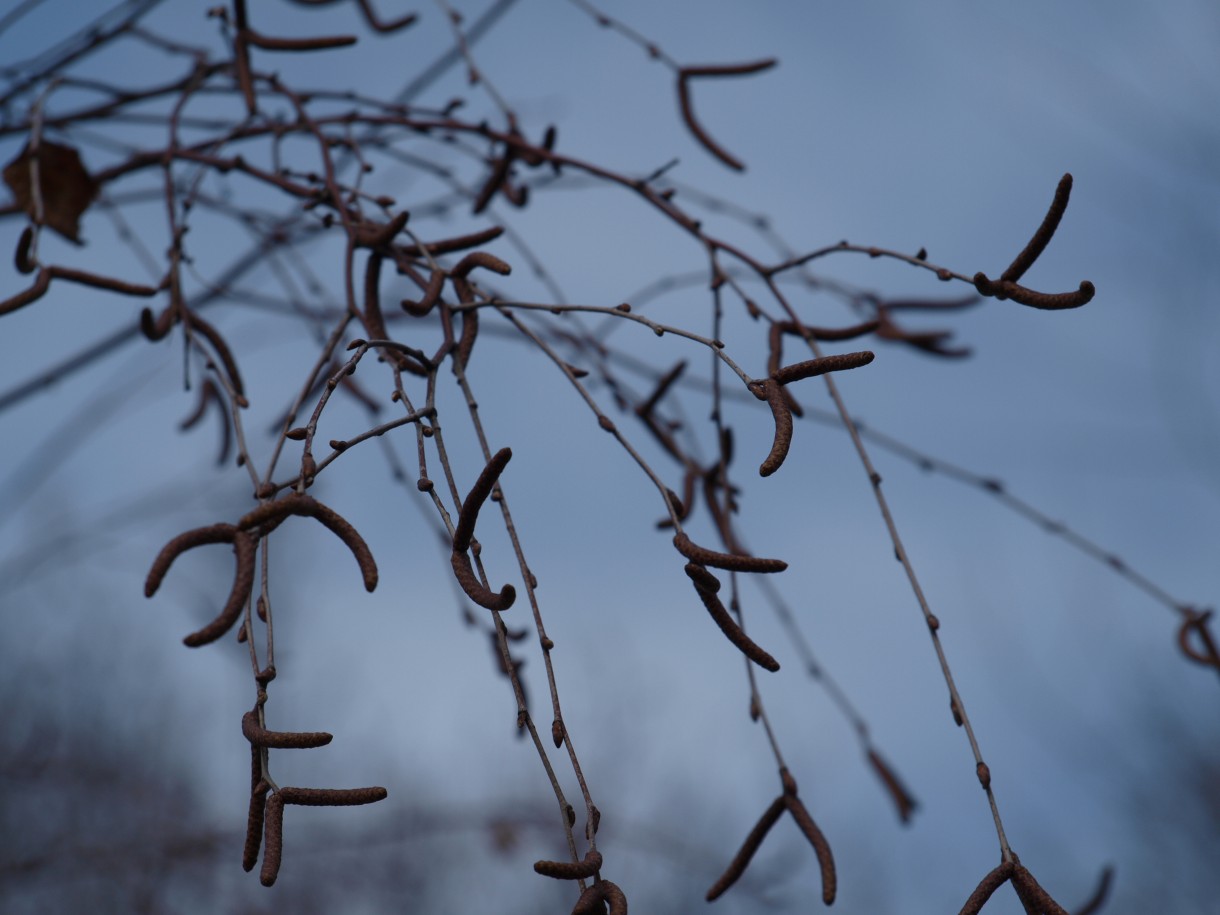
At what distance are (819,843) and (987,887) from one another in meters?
0.18

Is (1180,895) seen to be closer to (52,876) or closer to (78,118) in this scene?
(52,876)

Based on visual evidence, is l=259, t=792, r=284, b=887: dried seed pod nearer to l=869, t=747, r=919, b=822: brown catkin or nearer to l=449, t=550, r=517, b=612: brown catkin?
l=449, t=550, r=517, b=612: brown catkin

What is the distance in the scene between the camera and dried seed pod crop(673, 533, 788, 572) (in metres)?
0.59

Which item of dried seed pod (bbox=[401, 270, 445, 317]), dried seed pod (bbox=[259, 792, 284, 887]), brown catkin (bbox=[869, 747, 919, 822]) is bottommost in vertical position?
brown catkin (bbox=[869, 747, 919, 822])

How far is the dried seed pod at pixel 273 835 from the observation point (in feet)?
1.87

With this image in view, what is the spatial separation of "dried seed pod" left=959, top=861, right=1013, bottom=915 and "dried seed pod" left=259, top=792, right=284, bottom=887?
1.21ft

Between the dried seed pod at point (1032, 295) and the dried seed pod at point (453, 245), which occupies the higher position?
the dried seed pod at point (1032, 295)

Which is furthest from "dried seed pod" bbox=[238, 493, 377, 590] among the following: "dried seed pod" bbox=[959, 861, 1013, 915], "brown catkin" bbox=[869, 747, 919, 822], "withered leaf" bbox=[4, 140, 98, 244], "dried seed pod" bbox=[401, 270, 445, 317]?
"withered leaf" bbox=[4, 140, 98, 244]

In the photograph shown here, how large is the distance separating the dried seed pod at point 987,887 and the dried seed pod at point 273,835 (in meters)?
0.37

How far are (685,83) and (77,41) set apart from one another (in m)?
0.77

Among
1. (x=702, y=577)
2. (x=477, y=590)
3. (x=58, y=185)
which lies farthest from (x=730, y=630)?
(x=58, y=185)

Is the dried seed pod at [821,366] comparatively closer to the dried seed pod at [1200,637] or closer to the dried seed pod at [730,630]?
the dried seed pod at [730,630]

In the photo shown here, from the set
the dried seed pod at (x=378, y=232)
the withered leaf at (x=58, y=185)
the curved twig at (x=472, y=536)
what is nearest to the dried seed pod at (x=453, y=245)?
the dried seed pod at (x=378, y=232)

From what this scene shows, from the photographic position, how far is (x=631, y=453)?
0.72m
